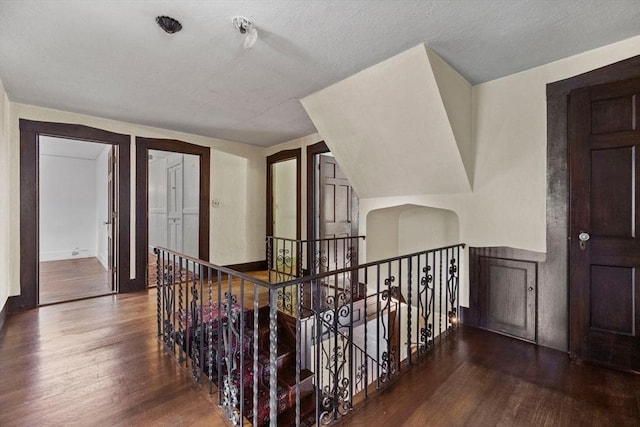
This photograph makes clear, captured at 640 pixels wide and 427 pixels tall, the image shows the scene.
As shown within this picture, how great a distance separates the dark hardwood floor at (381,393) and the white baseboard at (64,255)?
4460 mm

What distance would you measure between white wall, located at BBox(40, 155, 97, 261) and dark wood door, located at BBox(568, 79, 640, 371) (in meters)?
8.32

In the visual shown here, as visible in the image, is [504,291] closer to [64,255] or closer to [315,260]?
[315,260]

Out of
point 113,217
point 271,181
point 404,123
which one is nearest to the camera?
point 404,123

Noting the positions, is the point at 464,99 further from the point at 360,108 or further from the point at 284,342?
the point at 284,342

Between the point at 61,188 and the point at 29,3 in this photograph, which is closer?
the point at 29,3

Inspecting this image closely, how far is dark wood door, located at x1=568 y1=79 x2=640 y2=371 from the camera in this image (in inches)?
78.5

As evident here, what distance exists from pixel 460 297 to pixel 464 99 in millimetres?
1852

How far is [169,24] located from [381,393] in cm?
264

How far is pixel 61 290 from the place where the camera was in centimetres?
395

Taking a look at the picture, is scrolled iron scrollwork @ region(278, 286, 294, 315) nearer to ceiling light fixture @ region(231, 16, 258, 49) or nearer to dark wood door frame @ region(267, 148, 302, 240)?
dark wood door frame @ region(267, 148, 302, 240)

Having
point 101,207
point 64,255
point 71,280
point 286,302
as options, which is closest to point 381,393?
point 286,302

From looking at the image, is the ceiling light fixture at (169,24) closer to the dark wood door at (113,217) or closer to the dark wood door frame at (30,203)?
the dark wood door frame at (30,203)

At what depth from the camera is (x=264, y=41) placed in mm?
2010

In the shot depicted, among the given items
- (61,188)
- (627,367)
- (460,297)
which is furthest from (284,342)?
(61,188)
